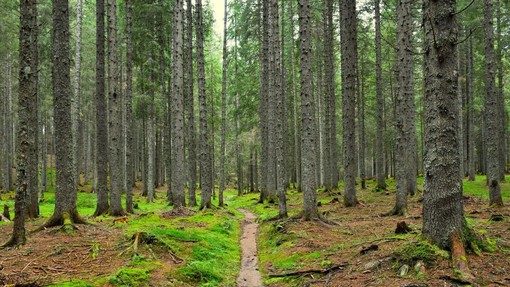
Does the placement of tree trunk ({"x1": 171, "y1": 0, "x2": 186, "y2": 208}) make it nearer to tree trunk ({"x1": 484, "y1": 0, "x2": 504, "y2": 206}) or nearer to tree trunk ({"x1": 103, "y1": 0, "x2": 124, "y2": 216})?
tree trunk ({"x1": 103, "y1": 0, "x2": 124, "y2": 216})

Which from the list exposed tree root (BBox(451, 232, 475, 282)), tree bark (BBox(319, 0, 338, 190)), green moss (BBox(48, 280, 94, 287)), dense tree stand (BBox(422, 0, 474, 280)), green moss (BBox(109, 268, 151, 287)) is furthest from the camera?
tree bark (BBox(319, 0, 338, 190))

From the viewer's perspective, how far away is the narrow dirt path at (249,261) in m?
7.31

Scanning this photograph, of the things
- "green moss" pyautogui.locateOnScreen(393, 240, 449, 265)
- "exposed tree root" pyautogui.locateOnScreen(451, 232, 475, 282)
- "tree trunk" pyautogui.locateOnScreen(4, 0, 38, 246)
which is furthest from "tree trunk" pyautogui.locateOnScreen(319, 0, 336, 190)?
"exposed tree root" pyautogui.locateOnScreen(451, 232, 475, 282)

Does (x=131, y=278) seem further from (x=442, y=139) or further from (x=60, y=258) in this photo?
(x=442, y=139)

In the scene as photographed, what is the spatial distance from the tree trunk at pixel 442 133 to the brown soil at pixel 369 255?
57 centimetres

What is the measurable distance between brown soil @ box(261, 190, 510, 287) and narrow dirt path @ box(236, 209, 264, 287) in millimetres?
326

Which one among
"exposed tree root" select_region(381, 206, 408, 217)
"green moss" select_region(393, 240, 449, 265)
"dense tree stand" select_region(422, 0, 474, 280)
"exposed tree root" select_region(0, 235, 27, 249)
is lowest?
"exposed tree root" select_region(381, 206, 408, 217)

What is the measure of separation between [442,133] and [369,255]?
257 centimetres

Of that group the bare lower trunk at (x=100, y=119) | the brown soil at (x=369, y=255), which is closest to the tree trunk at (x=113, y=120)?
the bare lower trunk at (x=100, y=119)

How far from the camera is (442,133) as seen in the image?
573cm

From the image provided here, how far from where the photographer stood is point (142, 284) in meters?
6.08

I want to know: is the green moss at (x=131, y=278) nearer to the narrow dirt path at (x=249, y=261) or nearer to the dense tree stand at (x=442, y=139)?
the narrow dirt path at (x=249, y=261)

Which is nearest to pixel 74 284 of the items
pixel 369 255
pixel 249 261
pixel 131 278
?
pixel 131 278

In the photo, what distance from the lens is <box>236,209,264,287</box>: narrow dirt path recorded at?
7.31 m
